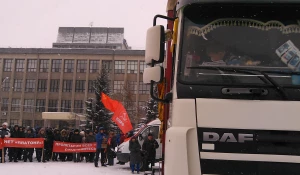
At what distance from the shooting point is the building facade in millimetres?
68375

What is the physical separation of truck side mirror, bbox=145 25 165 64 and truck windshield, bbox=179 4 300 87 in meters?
0.28

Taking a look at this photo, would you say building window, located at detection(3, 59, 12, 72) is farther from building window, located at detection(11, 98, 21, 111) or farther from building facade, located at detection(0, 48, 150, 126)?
building window, located at detection(11, 98, 21, 111)

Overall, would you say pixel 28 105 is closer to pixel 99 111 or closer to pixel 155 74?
pixel 99 111

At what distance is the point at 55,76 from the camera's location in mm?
69812

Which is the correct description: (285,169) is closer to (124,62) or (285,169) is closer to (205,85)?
(205,85)

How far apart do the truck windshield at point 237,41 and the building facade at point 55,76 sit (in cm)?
6366

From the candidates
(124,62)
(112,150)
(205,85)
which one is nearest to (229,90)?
(205,85)

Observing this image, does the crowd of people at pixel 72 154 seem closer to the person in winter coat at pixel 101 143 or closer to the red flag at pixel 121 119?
the person in winter coat at pixel 101 143

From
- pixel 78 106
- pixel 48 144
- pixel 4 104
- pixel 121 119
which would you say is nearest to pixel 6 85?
pixel 4 104

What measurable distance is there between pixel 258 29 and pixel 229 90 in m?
0.84

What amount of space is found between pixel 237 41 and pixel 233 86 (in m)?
0.58

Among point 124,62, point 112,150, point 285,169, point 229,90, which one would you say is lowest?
point 112,150

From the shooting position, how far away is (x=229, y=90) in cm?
381

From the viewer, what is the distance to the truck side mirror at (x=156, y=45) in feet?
14.2
